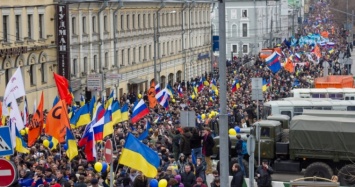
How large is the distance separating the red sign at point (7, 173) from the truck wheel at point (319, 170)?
12.8 m

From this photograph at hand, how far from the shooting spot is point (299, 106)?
3272 cm

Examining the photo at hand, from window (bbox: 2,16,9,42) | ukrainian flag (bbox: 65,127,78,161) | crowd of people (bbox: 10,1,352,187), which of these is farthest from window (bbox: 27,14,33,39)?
ukrainian flag (bbox: 65,127,78,161)

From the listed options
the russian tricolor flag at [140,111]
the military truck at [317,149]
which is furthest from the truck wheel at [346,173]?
the russian tricolor flag at [140,111]

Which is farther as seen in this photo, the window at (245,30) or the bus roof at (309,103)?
the window at (245,30)

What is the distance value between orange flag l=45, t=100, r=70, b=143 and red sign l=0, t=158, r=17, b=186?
10996 millimetres

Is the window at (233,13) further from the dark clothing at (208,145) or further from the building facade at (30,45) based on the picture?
the dark clothing at (208,145)

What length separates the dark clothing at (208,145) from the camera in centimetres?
2456

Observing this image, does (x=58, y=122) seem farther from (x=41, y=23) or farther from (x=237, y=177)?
(x=41, y=23)

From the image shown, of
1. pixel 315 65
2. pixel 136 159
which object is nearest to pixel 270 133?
pixel 136 159

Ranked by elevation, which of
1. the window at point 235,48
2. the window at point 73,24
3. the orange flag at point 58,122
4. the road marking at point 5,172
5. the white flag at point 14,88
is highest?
the window at point 73,24

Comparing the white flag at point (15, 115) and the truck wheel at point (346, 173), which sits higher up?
the white flag at point (15, 115)

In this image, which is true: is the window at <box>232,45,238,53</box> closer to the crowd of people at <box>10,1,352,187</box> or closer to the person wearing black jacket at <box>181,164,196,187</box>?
the crowd of people at <box>10,1,352,187</box>

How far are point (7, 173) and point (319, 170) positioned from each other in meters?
13.0

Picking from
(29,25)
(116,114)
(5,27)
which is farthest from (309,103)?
(29,25)
